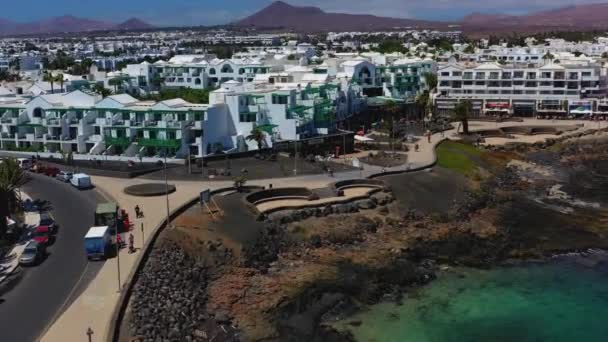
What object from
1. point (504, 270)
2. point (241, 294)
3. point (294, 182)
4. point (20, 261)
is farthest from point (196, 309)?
point (294, 182)

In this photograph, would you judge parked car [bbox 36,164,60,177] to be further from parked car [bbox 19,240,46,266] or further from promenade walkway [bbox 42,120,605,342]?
parked car [bbox 19,240,46,266]

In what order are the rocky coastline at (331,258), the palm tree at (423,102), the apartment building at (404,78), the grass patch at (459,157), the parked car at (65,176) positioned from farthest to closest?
1. the apartment building at (404,78)
2. the palm tree at (423,102)
3. the grass patch at (459,157)
4. the parked car at (65,176)
5. the rocky coastline at (331,258)

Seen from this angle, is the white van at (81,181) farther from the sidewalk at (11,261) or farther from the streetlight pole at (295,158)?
the streetlight pole at (295,158)

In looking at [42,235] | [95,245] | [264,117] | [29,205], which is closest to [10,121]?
[264,117]

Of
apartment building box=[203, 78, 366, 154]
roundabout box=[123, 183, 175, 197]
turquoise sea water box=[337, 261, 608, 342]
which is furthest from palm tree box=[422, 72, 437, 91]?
turquoise sea water box=[337, 261, 608, 342]

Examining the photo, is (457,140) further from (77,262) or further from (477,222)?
(77,262)

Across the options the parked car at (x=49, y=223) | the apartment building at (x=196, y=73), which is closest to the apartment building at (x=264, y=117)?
the parked car at (x=49, y=223)
